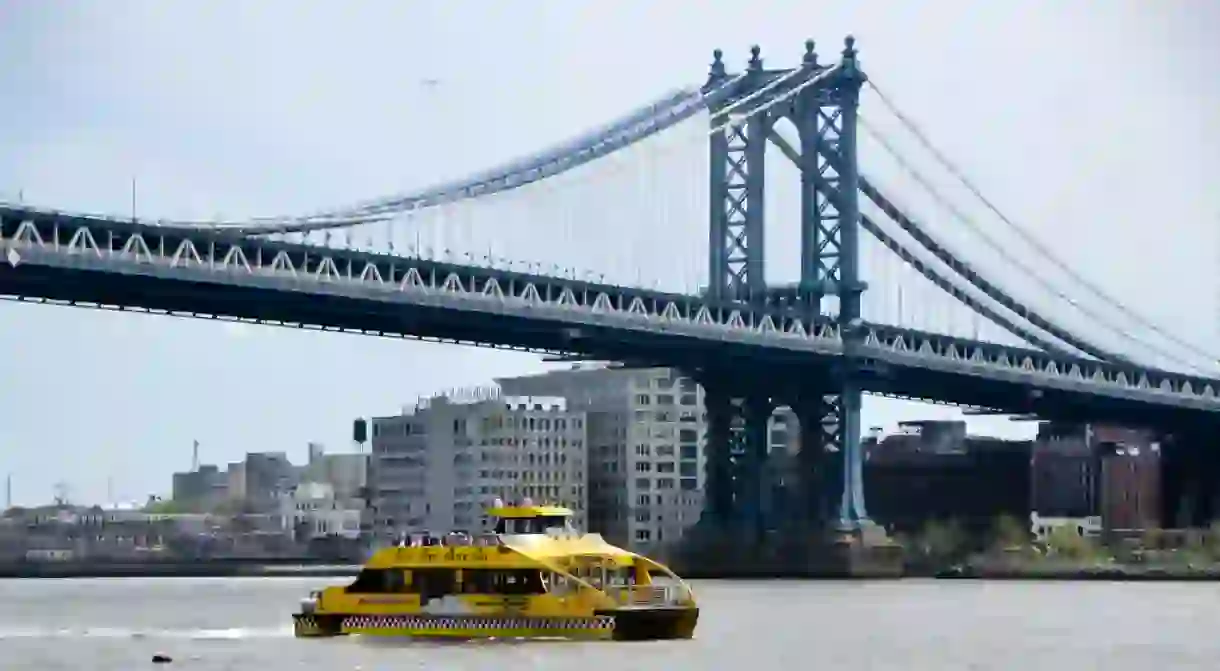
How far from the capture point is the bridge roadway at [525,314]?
9488 cm

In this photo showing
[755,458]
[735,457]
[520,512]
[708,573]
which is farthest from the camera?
[735,457]

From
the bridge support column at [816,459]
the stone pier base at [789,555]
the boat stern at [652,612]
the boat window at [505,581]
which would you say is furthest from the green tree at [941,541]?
the boat window at [505,581]

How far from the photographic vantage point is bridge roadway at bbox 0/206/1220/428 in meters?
94.9

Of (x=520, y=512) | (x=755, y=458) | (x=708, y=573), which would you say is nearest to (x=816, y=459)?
(x=755, y=458)

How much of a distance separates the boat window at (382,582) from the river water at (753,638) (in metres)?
1.10

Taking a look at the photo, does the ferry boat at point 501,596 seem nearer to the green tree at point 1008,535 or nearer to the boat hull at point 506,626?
the boat hull at point 506,626

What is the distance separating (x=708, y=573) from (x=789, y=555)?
324cm

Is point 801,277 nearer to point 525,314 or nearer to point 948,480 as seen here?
point 525,314

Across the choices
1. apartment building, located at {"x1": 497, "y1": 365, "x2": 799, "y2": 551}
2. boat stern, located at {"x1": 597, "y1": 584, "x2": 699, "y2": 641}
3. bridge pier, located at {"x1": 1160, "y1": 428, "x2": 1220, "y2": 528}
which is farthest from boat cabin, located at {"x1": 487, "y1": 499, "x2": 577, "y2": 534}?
apartment building, located at {"x1": 497, "y1": 365, "x2": 799, "y2": 551}

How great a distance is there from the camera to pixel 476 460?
173625 millimetres

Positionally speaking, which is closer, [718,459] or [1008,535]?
[718,459]

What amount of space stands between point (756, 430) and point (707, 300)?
32.0 ft

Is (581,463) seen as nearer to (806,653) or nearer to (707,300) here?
(707,300)

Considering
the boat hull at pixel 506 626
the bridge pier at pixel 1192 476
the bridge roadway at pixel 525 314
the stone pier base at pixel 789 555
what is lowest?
the boat hull at pixel 506 626
